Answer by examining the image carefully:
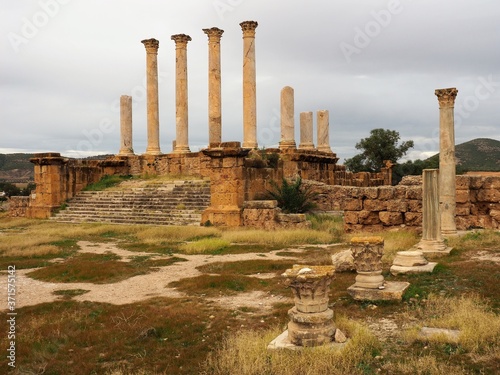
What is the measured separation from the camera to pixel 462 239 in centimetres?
1184

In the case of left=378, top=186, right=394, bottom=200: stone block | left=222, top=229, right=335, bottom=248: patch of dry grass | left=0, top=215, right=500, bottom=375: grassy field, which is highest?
left=378, top=186, right=394, bottom=200: stone block

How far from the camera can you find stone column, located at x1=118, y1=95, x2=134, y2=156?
27750 mm

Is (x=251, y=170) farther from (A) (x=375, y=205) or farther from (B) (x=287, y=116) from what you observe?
(B) (x=287, y=116)

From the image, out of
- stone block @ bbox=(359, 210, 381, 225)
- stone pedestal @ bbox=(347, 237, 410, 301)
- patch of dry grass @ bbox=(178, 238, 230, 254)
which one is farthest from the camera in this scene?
stone block @ bbox=(359, 210, 381, 225)

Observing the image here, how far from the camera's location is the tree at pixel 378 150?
1783 inches

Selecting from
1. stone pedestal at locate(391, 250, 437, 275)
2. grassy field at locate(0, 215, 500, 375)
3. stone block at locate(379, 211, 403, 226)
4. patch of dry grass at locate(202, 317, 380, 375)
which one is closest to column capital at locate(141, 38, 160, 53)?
stone block at locate(379, 211, 403, 226)

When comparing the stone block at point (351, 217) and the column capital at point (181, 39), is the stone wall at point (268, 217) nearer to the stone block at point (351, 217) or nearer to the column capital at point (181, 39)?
the stone block at point (351, 217)

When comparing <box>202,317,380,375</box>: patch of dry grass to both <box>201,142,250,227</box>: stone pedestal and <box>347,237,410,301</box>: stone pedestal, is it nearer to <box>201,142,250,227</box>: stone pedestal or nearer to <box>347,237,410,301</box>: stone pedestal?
<box>347,237,410,301</box>: stone pedestal

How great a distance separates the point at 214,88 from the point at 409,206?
14364 mm

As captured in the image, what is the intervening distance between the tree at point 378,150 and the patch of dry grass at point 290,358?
41.2 metres

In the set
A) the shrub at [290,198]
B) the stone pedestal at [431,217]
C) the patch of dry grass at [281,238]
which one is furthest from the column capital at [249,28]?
the stone pedestal at [431,217]

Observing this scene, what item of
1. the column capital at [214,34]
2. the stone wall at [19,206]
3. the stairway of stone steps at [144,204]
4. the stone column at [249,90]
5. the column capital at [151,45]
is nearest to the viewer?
the stairway of stone steps at [144,204]

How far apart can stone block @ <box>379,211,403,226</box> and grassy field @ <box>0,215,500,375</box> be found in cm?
337

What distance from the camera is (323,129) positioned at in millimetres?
27516
